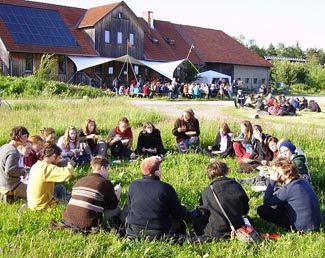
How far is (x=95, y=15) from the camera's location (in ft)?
125

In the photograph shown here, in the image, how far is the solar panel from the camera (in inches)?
1275

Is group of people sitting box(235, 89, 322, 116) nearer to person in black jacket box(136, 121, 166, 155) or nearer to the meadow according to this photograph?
the meadow

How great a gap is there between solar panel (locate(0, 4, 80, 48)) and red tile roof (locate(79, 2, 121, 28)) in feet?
5.80

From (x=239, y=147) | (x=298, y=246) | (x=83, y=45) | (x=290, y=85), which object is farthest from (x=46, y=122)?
(x=290, y=85)

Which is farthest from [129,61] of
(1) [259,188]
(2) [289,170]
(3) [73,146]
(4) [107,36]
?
(2) [289,170]

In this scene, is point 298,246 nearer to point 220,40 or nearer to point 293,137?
point 293,137

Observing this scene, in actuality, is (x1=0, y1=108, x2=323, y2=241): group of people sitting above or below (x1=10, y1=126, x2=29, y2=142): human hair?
below

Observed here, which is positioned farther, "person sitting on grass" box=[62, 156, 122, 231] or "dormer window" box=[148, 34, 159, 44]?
"dormer window" box=[148, 34, 159, 44]

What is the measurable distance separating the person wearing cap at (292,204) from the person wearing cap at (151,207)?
144 centimetres

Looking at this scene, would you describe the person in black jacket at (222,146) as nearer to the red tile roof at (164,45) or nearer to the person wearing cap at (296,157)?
the person wearing cap at (296,157)

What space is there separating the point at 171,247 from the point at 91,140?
18.1 feet

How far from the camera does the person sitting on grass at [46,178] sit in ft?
19.0

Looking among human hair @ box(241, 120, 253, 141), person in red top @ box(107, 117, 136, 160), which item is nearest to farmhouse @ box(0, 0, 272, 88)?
person in red top @ box(107, 117, 136, 160)

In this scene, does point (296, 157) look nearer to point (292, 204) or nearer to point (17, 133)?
point (292, 204)
